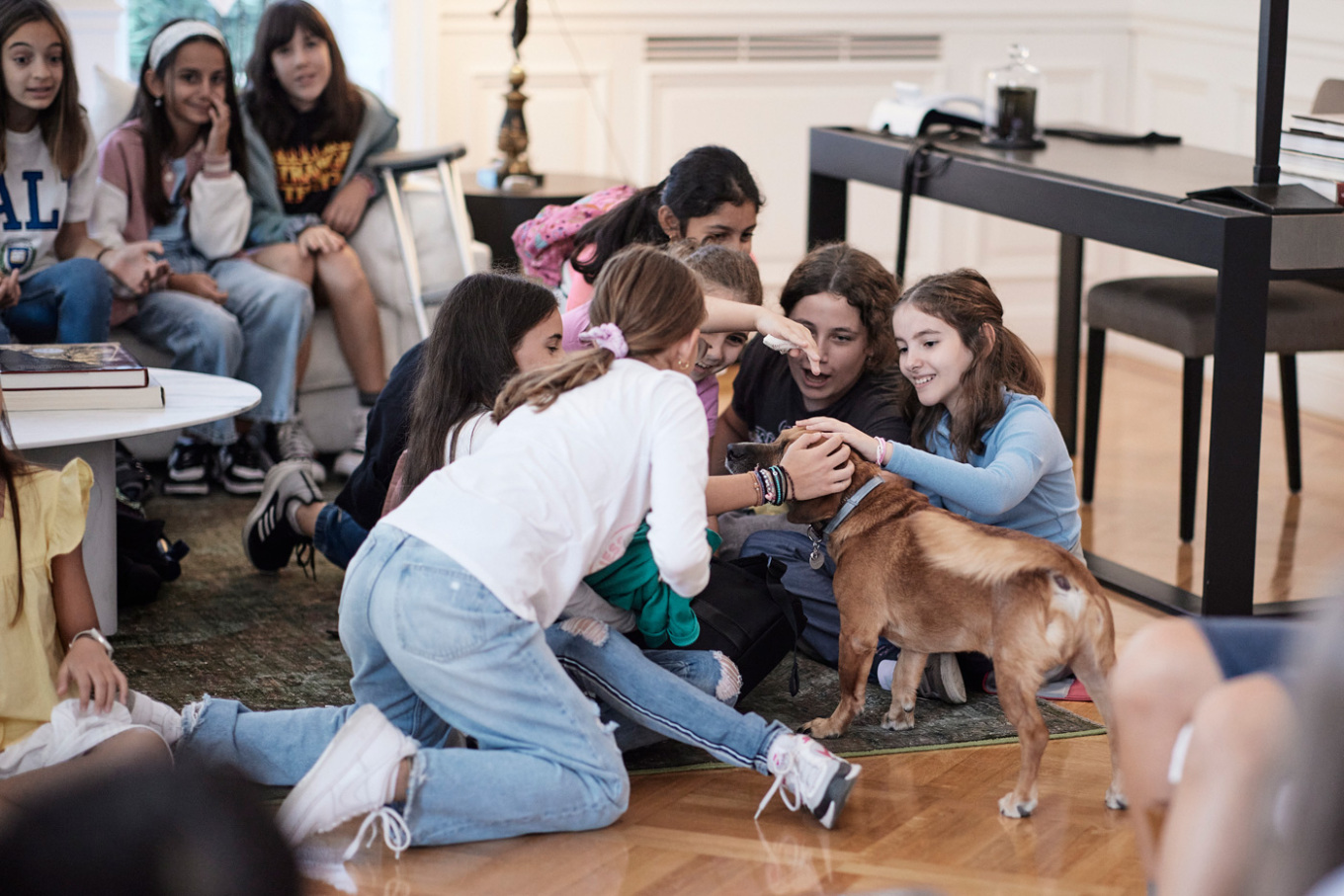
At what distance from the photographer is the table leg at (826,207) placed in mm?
3354

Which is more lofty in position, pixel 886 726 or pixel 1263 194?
pixel 1263 194

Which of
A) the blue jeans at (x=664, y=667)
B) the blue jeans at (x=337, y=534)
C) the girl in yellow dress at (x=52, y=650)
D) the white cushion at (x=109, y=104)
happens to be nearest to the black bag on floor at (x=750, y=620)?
the blue jeans at (x=664, y=667)

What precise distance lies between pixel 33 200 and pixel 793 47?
2663 millimetres

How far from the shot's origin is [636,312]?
1774mm

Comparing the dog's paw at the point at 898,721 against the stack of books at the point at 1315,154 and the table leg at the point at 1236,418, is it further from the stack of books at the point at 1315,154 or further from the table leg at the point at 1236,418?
the stack of books at the point at 1315,154

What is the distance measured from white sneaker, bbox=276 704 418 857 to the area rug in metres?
0.42

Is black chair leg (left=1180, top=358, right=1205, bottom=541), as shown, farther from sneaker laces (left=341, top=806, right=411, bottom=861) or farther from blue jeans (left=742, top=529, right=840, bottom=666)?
sneaker laces (left=341, top=806, right=411, bottom=861)

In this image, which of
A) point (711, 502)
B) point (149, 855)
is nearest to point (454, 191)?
point (711, 502)

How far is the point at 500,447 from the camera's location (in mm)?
1685

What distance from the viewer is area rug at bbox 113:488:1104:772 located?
6.79 feet

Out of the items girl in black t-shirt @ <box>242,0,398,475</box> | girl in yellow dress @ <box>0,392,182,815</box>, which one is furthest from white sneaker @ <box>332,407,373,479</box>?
girl in yellow dress @ <box>0,392,182,815</box>

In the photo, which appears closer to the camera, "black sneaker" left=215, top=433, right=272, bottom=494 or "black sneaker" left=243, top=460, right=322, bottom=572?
"black sneaker" left=243, top=460, right=322, bottom=572

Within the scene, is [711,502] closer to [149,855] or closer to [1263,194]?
[1263,194]

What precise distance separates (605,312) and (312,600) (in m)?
1.06
